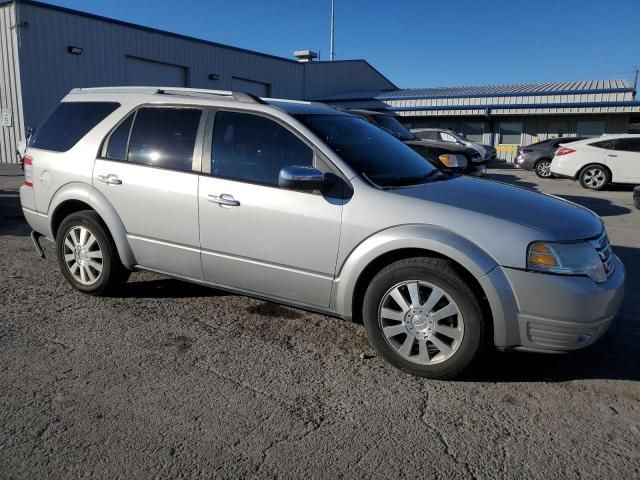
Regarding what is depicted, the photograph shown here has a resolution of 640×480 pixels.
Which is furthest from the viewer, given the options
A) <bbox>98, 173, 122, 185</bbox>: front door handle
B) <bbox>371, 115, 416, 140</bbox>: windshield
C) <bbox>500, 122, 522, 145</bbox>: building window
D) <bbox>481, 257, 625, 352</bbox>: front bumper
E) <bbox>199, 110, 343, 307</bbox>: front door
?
<bbox>500, 122, 522, 145</bbox>: building window

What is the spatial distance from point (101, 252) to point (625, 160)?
1364 centimetres

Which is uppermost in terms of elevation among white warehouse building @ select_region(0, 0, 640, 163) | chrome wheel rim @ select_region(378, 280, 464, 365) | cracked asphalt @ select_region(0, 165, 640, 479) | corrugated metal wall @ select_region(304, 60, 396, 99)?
corrugated metal wall @ select_region(304, 60, 396, 99)

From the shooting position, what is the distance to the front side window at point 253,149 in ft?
12.4

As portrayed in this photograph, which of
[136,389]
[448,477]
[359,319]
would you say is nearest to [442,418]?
[448,477]

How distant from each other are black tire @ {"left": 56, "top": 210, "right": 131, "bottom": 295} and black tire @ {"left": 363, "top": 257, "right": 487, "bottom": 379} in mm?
2342

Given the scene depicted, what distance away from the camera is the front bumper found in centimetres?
303

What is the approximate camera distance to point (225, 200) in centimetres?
384

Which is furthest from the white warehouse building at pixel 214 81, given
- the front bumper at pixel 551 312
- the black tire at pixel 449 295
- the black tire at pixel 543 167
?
the front bumper at pixel 551 312

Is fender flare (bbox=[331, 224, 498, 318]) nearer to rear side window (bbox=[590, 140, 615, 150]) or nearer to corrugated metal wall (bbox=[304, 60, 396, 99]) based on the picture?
rear side window (bbox=[590, 140, 615, 150])

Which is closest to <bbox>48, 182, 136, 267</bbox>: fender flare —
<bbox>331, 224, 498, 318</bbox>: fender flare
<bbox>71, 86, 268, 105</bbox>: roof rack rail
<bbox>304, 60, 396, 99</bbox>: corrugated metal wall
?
<bbox>71, 86, 268, 105</bbox>: roof rack rail

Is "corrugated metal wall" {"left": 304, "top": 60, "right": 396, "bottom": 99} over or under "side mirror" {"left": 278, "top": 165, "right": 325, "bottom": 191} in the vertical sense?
over

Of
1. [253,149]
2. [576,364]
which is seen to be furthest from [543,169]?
[253,149]

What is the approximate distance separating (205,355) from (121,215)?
1.52 m

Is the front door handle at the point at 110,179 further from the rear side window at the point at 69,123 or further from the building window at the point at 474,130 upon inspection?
the building window at the point at 474,130
